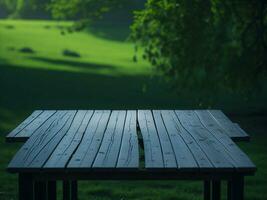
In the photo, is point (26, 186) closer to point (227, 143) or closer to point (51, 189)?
point (227, 143)

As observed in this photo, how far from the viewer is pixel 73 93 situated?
2348 cm

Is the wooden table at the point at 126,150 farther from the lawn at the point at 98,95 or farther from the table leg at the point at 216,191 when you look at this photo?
the lawn at the point at 98,95

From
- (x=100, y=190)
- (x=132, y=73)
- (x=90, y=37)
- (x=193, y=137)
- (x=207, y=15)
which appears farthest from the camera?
(x=90, y=37)

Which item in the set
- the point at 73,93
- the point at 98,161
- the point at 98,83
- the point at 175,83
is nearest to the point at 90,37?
the point at 98,83

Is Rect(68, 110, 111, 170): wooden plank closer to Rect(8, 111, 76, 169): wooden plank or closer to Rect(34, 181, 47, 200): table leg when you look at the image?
Rect(8, 111, 76, 169): wooden plank

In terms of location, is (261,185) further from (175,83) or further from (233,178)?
(175,83)

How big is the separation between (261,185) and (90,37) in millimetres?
53133

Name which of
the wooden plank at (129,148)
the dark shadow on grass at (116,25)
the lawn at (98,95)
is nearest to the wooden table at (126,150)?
the wooden plank at (129,148)

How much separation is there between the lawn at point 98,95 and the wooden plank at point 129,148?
2.18 meters

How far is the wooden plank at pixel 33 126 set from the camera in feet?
20.0

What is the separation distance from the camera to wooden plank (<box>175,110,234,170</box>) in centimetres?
479

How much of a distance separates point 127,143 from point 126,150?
1.16 ft

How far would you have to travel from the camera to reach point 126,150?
17.3 ft

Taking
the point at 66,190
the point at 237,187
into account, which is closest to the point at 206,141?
the point at 237,187
